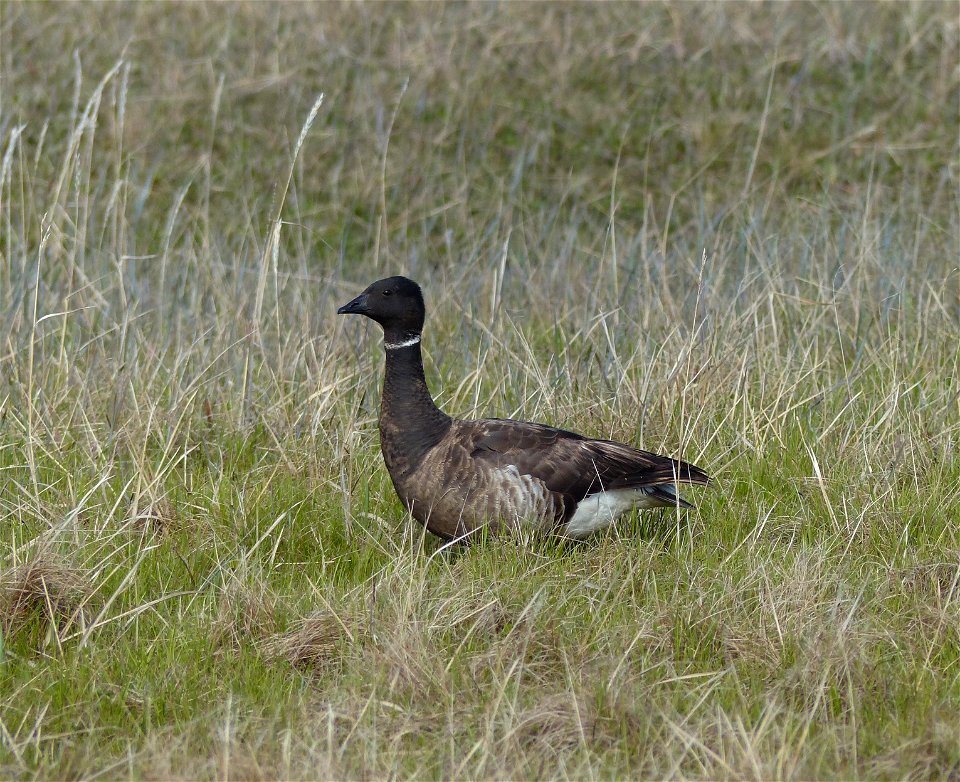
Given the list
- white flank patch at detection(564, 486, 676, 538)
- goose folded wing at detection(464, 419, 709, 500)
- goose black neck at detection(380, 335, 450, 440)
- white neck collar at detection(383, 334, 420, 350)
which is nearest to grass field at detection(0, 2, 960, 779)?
white flank patch at detection(564, 486, 676, 538)

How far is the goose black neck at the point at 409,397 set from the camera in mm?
5215

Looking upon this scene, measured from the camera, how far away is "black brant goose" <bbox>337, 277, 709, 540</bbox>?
4.96m

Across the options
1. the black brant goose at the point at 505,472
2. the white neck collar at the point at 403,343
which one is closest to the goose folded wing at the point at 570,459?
the black brant goose at the point at 505,472

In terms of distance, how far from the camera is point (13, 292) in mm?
7039

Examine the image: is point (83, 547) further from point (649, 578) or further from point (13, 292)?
A: point (13, 292)

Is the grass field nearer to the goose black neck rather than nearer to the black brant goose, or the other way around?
the black brant goose

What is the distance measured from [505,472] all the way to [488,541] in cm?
28

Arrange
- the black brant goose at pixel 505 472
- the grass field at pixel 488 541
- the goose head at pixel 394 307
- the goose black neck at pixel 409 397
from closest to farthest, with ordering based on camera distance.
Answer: the grass field at pixel 488 541 → the black brant goose at pixel 505 472 → the goose black neck at pixel 409 397 → the goose head at pixel 394 307

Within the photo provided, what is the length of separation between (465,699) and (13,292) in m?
4.38

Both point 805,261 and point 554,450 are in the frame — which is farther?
point 805,261

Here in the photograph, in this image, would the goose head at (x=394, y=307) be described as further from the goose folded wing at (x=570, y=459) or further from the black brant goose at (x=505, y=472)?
the goose folded wing at (x=570, y=459)

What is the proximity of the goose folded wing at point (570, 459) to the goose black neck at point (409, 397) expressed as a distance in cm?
16

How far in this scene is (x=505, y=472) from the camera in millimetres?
4980

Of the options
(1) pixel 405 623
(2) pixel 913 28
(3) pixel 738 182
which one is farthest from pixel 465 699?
(2) pixel 913 28
